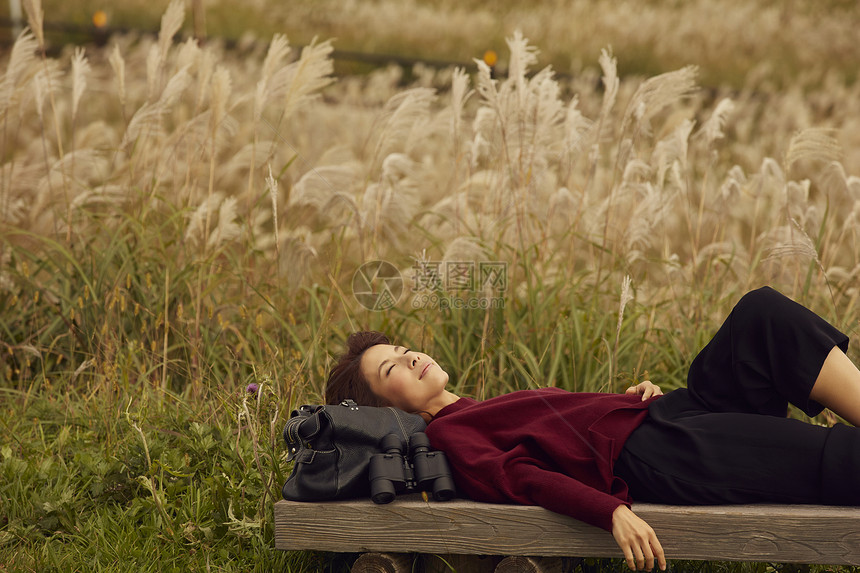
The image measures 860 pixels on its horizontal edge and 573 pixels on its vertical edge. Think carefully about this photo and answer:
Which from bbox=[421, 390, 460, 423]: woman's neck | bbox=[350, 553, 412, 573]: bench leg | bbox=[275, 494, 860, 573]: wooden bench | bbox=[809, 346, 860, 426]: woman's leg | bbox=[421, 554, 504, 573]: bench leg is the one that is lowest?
bbox=[421, 554, 504, 573]: bench leg

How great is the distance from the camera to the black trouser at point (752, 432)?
2068 mm

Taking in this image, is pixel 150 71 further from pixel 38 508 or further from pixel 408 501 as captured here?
pixel 408 501

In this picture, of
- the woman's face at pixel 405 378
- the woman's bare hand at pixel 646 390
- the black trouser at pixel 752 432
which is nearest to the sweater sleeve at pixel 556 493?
the black trouser at pixel 752 432

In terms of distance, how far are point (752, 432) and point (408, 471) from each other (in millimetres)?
890

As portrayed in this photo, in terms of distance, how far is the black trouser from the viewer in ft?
6.79

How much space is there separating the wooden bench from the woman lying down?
6 centimetres

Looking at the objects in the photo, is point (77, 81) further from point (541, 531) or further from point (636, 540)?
point (636, 540)

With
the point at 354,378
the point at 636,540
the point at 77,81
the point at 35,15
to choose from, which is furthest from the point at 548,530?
the point at 35,15

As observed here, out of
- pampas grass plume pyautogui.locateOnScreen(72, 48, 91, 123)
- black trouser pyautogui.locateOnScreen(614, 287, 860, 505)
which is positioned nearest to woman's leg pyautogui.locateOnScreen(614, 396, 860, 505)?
black trouser pyautogui.locateOnScreen(614, 287, 860, 505)

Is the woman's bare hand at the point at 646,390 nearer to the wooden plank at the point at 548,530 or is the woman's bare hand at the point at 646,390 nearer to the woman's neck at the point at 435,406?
the wooden plank at the point at 548,530

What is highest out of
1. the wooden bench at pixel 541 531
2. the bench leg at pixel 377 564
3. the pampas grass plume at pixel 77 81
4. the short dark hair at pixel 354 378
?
the pampas grass plume at pixel 77 81

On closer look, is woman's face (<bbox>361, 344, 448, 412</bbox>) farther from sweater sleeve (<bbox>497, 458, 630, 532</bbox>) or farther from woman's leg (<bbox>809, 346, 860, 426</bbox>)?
woman's leg (<bbox>809, 346, 860, 426</bbox>)

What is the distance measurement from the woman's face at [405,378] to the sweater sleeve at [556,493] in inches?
13.7

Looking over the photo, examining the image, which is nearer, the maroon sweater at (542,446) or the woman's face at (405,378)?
the maroon sweater at (542,446)
